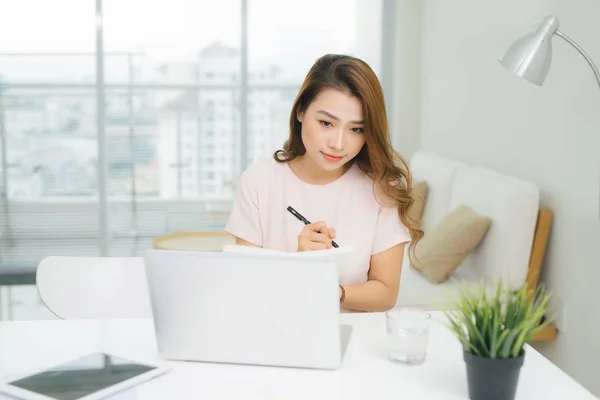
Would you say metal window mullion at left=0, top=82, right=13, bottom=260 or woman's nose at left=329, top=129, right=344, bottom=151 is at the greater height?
woman's nose at left=329, top=129, right=344, bottom=151

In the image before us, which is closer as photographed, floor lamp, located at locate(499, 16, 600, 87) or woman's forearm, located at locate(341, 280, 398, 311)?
woman's forearm, located at locate(341, 280, 398, 311)

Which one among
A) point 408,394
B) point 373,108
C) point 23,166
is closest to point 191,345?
point 408,394

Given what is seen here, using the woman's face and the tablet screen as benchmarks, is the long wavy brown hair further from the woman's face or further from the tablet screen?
the tablet screen

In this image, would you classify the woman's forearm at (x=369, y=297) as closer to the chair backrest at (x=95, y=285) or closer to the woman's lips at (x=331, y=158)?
the woman's lips at (x=331, y=158)

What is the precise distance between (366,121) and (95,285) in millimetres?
804

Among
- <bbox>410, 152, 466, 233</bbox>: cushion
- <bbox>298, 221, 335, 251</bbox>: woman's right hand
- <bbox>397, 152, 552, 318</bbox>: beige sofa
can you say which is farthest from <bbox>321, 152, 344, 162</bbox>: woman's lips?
<bbox>410, 152, 466, 233</bbox>: cushion

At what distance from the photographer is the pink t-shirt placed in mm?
2012

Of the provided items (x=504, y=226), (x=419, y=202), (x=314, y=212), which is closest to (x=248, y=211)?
(x=314, y=212)

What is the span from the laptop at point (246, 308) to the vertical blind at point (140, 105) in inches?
162

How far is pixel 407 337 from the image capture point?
141 centimetres

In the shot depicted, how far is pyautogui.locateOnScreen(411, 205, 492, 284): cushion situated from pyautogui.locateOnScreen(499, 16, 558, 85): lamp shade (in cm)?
96

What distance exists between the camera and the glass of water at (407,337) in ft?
4.60

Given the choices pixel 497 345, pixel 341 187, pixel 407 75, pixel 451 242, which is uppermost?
pixel 407 75

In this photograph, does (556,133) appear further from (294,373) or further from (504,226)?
(294,373)
